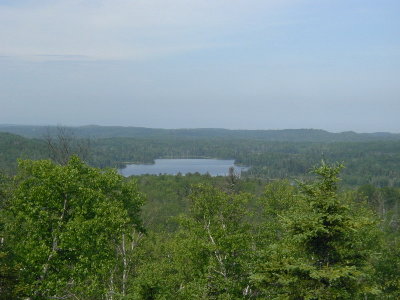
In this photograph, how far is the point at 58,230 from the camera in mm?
15172

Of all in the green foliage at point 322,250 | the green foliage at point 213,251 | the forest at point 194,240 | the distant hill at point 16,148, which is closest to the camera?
the green foliage at point 322,250

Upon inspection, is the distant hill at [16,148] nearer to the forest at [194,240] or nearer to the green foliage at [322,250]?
the forest at [194,240]

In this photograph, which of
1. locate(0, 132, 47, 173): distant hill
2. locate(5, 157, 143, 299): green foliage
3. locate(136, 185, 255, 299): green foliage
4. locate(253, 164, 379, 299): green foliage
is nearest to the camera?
locate(253, 164, 379, 299): green foliage

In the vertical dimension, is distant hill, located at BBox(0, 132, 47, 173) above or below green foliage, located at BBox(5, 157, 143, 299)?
below

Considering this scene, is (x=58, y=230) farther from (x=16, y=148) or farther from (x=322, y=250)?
(x=16, y=148)

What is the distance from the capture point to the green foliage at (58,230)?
48.5ft

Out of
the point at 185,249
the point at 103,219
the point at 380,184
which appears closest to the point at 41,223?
the point at 103,219

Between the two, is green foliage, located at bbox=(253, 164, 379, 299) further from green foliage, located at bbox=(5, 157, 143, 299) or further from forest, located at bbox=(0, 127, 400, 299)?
green foliage, located at bbox=(5, 157, 143, 299)

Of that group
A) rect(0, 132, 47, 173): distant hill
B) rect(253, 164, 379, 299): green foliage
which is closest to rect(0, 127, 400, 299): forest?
rect(253, 164, 379, 299): green foliage

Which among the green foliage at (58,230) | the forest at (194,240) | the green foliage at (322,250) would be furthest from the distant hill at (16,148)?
the green foliage at (322,250)

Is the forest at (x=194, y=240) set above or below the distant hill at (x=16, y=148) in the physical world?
above

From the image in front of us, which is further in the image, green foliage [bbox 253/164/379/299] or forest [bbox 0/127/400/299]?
forest [bbox 0/127/400/299]

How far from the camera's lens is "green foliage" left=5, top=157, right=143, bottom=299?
48.5ft

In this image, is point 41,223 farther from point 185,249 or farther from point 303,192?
point 303,192
